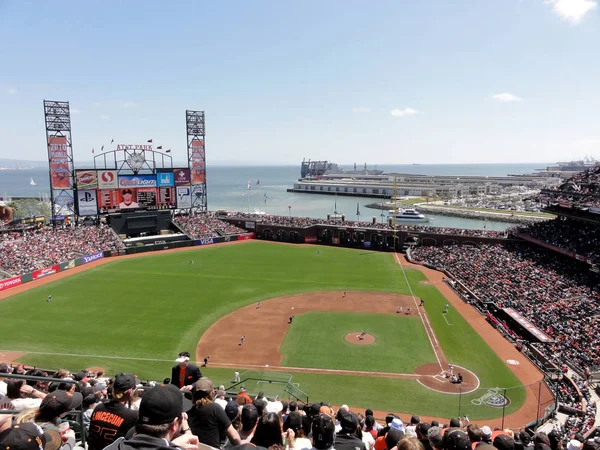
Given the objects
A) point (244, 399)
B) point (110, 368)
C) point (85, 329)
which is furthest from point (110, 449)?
point (85, 329)

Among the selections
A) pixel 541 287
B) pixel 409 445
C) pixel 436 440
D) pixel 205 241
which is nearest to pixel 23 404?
pixel 409 445

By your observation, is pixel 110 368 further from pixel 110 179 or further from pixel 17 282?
pixel 110 179

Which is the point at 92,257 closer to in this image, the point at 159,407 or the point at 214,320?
the point at 214,320

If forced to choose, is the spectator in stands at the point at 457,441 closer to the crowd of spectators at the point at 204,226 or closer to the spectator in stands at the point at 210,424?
the spectator in stands at the point at 210,424

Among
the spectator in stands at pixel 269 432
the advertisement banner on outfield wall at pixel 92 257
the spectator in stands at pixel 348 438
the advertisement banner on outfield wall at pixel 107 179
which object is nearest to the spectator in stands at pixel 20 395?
the spectator in stands at pixel 269 432

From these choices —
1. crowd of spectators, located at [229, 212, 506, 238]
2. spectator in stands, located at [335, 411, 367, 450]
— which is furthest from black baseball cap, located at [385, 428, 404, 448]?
crowd of spectators, located at [229, 212, 506, 238]

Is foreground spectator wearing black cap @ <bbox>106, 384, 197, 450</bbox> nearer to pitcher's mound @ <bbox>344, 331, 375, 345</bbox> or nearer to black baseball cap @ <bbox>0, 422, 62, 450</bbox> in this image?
black baseball cap @ <bbox>0, 422, 62, 450</bbox>
